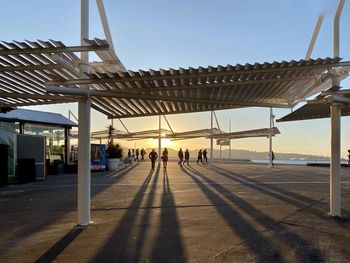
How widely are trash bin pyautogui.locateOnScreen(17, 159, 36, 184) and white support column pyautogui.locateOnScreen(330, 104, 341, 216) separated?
15.6 metres

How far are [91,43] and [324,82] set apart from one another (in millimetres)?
5489

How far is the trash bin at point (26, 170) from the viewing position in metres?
20.0

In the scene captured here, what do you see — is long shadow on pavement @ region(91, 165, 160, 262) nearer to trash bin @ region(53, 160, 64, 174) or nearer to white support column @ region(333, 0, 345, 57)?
white support column @ region(333, 0, 345, 57)

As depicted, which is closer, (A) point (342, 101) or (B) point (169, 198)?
(A) point (342, 101)

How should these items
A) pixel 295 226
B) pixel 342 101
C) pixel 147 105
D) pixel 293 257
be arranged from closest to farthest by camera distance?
pixel 293 257 → pixel 295 226 → pixel 342 101 → pixel 147 105

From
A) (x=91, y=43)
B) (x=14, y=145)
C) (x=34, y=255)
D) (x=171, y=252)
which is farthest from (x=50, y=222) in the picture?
(x=14, y=145)

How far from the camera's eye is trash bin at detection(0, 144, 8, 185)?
1806 cm

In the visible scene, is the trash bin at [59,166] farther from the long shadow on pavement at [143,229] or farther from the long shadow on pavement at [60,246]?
the long shadow on pavement at [60,246]

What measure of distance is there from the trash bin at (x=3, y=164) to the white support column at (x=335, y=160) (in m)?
14.5

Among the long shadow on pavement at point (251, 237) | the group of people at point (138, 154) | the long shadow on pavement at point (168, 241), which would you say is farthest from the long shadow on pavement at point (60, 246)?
the group of people at point (138, 154)

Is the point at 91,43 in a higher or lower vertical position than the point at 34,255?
higher

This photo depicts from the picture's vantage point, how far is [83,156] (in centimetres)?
846

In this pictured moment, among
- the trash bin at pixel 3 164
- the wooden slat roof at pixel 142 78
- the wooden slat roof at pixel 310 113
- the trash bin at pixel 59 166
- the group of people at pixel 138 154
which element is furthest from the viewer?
the group of people at pixel 138 154

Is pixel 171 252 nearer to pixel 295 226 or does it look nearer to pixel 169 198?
pixel 295 226
